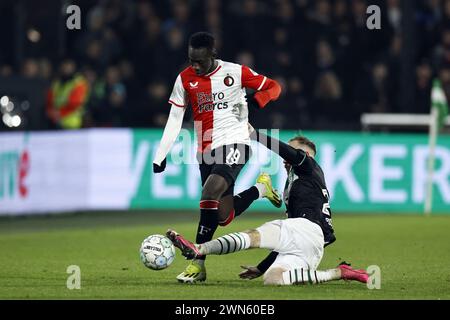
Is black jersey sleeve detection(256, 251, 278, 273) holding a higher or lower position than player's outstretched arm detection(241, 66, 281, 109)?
lower

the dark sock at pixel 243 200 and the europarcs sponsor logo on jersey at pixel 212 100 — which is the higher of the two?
the europarcs sponsor logo on jersey at pixel 212 100

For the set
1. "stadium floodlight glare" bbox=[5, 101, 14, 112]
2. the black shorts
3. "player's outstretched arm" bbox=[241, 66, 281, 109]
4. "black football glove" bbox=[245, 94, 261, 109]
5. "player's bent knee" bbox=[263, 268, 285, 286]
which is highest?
"player's outstretched arm" bbox=[241, 66, 281, 109]

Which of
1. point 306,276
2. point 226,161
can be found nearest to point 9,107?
point 226,161

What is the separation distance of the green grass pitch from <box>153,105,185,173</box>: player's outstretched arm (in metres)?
0.95

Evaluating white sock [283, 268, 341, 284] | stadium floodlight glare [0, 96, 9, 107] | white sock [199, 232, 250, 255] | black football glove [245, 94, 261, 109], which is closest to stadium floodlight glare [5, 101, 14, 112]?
stadium floodlight glare [0, 96, 9, 107]

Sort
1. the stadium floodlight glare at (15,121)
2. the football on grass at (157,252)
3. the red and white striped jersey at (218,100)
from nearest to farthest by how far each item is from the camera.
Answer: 1. the football on grass at (157,252)
2. the red and white striped jersey at (218,100)
3. the stadium floodlight glare at (15,121)

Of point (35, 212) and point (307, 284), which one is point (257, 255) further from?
point (35, 212)

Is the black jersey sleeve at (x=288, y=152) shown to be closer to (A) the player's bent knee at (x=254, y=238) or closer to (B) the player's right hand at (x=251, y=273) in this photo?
(A) the player's bent knee at (x=254, y=238)

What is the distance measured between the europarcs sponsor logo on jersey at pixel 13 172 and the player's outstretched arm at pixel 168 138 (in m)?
7.07

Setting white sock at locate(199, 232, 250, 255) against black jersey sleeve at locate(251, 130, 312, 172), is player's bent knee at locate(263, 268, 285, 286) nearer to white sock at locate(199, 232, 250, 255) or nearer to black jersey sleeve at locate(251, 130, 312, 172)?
white sock at locate(199, 232, 250, 255)

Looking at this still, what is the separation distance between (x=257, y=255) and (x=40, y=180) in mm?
5471

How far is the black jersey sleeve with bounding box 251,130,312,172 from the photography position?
907 centimetres

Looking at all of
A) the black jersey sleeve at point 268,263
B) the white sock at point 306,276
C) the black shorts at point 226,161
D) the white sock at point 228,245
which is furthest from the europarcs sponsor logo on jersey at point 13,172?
the white sock at point 306,276

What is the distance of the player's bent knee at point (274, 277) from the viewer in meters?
9.15
